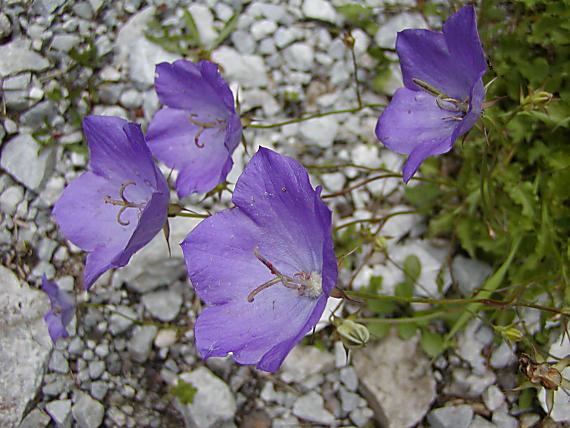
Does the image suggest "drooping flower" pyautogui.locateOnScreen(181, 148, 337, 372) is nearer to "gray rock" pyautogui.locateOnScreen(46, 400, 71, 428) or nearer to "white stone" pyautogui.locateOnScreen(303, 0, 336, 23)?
"gray rock" pyautogui.locateOnScreen(46, 400, 71, 428)

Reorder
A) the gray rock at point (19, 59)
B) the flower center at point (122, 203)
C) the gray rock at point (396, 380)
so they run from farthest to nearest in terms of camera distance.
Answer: the gray rock at point (19, 59) → the gray rock at point (396, 380) → the flower center at point (122, 203)

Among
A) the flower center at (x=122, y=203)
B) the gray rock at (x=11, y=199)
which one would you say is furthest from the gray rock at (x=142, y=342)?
the gray rock at (x=11, y=199)

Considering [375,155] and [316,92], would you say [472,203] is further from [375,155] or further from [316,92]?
[316,92]

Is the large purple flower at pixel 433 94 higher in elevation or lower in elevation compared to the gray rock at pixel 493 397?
higher

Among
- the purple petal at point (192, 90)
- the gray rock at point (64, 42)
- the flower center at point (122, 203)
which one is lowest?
the flower center at point (122, 203)

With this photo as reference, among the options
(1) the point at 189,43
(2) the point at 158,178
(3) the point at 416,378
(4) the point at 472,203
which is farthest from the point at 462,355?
(1) the point at 189,43

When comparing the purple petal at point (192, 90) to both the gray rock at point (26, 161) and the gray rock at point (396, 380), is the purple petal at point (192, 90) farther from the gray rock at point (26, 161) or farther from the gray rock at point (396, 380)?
the gray rock at point (396, 380)
